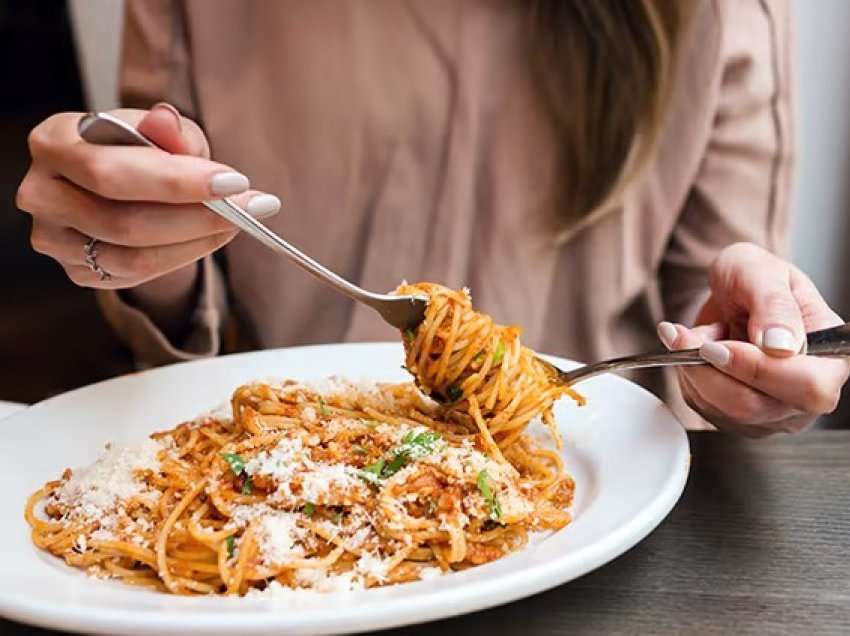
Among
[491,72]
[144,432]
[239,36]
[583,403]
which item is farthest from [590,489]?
[239,36]

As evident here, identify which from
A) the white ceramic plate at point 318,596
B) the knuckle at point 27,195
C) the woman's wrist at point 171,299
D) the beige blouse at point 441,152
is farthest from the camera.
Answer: the beige blouse at point 441,152

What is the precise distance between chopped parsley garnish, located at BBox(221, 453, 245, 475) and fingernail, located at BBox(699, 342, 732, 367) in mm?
500

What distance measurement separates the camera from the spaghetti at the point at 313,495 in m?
0.93

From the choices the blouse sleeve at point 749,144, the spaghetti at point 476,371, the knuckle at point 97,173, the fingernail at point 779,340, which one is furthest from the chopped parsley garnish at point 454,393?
the blouse sleeve at point 749,144

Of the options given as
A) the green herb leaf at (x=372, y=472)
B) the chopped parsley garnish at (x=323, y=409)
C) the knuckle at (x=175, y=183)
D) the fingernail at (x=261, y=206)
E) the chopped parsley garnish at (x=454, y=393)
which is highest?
the knuckle at (x=175, y=183)

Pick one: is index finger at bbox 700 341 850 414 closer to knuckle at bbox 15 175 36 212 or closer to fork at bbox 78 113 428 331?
fork at bbox 78 113 428 331

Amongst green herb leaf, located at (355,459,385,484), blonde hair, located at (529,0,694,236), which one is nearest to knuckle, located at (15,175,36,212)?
green herb leaf, located at (355,459,385,484)

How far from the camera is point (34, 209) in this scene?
1.12 metres

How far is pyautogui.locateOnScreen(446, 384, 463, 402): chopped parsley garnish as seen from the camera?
120 cm

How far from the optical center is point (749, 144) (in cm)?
197

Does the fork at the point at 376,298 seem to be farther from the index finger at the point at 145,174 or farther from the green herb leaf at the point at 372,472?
the green herb leaf at the point at 372,472

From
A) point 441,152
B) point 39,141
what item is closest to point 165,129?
point 39,141

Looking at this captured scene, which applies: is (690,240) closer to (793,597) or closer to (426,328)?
(426,328)

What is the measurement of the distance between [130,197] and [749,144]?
1.35 m
